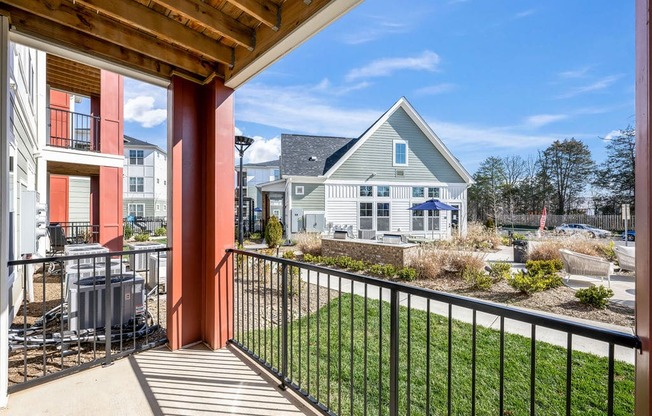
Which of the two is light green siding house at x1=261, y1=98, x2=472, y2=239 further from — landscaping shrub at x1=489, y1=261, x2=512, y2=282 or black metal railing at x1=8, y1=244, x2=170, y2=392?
black metal railing at x1=8, y1=244, x2=170, y2=392

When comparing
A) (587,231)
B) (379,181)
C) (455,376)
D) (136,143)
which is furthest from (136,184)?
(587,231)

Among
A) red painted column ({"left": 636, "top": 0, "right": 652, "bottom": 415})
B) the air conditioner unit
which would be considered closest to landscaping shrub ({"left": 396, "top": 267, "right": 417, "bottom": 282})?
red painted column ({"left": 636, "top": 0, "right": 652, "bottom": 415})

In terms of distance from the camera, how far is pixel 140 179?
969 inches

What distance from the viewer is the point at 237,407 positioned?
2.10m

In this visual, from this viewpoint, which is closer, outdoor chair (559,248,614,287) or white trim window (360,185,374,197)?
outdoor chair (559,248,614,287)

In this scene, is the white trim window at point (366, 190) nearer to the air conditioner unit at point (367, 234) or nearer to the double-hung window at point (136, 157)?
the air conditioner unit at point (367, 234)

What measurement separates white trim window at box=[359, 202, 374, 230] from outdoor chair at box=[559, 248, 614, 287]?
9.31 m

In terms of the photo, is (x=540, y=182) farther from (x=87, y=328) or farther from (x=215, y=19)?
(x=87, y=328)

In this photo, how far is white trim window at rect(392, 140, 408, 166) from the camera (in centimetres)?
1509

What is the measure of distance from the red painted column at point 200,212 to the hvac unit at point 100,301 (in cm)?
56

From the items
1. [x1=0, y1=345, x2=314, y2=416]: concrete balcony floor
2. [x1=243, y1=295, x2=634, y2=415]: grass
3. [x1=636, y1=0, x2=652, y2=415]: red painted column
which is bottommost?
[x1=243, y1=295, x2=634, y2=415]: grass

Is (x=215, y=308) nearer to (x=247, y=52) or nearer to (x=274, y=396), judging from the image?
(x=274, y=396)

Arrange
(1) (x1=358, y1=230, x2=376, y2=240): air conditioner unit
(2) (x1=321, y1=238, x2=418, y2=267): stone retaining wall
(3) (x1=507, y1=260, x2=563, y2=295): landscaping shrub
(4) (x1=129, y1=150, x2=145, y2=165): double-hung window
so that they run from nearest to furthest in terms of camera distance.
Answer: (3) (x1=507, y1=260, x2=563, y2=295): landscaping shrub
(2) (x1=321, y1=238, x2=418, y2=267): stone retaining wall
(1) (x1=358, y1=230, x2=376, y2=240): air conditioner unit
(4) (x1=129, y1=150, x2=145, y2=165): double-hung window

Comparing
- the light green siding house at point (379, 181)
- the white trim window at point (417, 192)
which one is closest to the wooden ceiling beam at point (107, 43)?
the light green siding house at point (379, 181)
